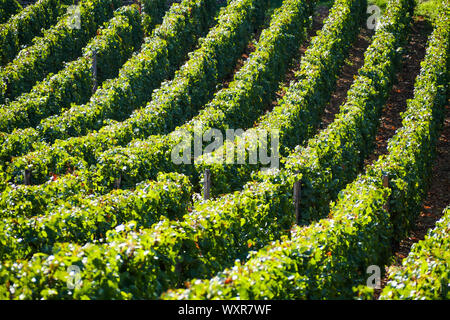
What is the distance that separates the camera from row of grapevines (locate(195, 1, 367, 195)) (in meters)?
11.5

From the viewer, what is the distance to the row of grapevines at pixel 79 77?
49.3 ft

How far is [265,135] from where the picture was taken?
12102 millimetres

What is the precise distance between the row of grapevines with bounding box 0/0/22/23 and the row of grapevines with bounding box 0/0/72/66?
0.50 ft

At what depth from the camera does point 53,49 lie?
18953 millimetres

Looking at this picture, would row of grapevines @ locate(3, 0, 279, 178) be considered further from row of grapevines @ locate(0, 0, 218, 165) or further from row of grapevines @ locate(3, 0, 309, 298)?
row of grapevines @ locate(3, 0, 309, 298)

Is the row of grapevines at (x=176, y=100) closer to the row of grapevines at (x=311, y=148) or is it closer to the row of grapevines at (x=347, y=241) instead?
the row of grapevines at (x=311, y=148)

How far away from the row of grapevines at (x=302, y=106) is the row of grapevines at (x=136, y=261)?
284cm

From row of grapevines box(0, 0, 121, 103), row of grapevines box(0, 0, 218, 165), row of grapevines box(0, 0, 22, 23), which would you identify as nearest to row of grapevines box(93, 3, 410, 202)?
row of grapevines box(0, 0, 218, 165)

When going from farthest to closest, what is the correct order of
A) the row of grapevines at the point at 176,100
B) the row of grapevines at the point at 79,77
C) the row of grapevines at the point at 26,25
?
the row of grapevines at the point at 26,25
the row of grapevines at the point at 79,77
the row of grapevines at the point at 176,100

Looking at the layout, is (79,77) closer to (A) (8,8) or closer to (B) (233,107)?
(B) (233,107)

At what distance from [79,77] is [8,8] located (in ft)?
27.2

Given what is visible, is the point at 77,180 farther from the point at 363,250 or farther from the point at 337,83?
the point at 337,83

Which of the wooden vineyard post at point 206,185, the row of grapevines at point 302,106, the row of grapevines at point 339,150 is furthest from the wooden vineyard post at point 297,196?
the wooden vineyard post at point 206,185
